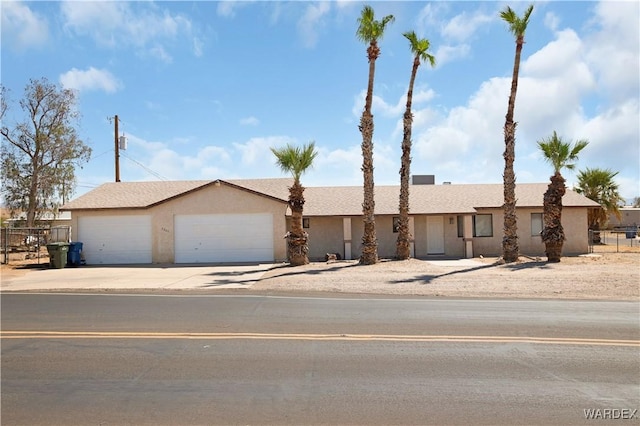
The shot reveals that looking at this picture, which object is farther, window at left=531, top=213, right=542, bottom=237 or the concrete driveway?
window at left=531, top=213, right=542, bottom=237

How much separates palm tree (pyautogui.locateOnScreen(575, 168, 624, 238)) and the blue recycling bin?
108ft

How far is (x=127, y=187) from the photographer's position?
2922 centimetres

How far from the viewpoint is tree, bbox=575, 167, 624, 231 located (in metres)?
35.6

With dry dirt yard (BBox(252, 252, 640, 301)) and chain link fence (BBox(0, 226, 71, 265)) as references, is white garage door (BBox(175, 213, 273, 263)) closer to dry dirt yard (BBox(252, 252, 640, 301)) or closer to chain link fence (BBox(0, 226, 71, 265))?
dry dirt yard (BBox(252, 252, 640, 301))

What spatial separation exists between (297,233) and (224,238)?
4.74 m

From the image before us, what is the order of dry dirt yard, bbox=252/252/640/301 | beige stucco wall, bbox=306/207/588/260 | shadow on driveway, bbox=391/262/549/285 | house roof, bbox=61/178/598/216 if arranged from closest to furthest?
1. dry dirt yard, bbox=252/252/640/301
2. shadow on driveway, bbox=391/262/549/285
3. house roof, bbox=61/178/598/216
4. beige stucco wall, bbox=306/207/588/260

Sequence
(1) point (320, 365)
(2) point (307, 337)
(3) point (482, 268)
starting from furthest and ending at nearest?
(3) point (482, 268), (2) point (307, 337), (1) point (320, 365)

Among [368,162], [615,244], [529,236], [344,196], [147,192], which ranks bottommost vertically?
[615,244]

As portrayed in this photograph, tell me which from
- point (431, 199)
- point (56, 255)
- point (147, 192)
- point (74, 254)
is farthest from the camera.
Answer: point (431, 199)

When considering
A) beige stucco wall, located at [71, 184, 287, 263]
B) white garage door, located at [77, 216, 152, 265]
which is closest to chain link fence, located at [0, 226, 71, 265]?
white garage door, located at [77, 216, 152, 265]

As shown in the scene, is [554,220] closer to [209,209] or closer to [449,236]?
[449,236]

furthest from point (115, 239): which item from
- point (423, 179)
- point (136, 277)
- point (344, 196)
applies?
point (423, 179)

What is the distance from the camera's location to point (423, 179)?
34.2 metres

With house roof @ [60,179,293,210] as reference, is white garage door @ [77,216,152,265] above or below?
below
